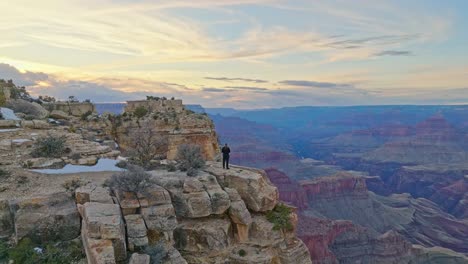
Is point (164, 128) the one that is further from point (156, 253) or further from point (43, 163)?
point (156, 253)

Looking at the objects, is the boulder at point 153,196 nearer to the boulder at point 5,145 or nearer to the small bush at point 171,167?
the small bush at point 171,167

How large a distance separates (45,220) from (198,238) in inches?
206

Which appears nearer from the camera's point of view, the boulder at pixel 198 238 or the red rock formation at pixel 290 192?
the boulder at pixel 198 238

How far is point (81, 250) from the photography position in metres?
12.1

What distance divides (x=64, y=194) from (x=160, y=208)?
3.72m

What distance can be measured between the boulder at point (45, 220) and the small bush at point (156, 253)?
2.84m

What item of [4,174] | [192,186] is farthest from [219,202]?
[4,174]

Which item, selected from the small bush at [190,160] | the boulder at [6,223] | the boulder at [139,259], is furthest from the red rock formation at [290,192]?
the boulder at [139,259]

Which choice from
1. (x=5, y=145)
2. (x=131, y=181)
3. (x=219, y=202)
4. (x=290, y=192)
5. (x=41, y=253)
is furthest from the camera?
(x=290, y=192)

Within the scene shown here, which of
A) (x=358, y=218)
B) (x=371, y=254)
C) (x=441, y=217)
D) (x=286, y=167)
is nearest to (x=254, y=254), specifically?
(x=371, y=254)

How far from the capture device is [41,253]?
39.1 feet

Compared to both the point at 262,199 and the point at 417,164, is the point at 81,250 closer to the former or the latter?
the point at 262,199

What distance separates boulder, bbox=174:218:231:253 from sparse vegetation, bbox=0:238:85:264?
140 inches

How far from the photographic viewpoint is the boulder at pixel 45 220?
1255 cm
